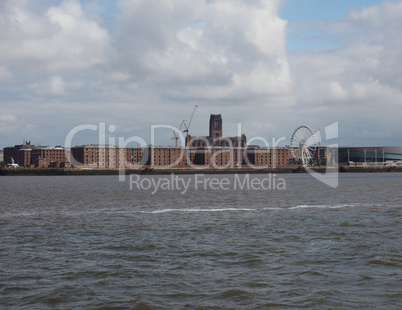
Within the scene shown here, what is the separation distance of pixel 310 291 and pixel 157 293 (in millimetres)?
4704

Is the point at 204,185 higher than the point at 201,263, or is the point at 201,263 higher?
the point at 201,263

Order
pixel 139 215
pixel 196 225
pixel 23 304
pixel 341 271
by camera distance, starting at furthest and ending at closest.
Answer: pixel 139 215 < pixel 196 225 < pixel 341 271 < pixel 23 304

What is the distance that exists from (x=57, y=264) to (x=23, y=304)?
493 cm

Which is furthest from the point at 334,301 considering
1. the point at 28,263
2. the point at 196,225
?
the point at 196,225

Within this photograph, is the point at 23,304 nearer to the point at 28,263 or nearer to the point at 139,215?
the point at 28,263

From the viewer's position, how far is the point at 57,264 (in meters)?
18.2

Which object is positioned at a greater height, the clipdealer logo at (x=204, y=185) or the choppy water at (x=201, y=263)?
the choppy water at (x=201, y=263)

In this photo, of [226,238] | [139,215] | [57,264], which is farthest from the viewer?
[139,215]

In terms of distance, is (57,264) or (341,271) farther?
(57,264)

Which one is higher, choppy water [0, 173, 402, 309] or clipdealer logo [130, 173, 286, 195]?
choppy water [0, 173, 402, 309]

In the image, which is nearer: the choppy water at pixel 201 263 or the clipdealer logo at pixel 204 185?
the choppy water at pixel 201 263

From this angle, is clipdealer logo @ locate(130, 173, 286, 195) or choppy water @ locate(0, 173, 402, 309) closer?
choppy water @ locate(0, 173, 402, 309)

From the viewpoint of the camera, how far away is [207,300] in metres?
13.7

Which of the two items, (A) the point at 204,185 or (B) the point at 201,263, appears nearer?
(B) the point at 201,263
